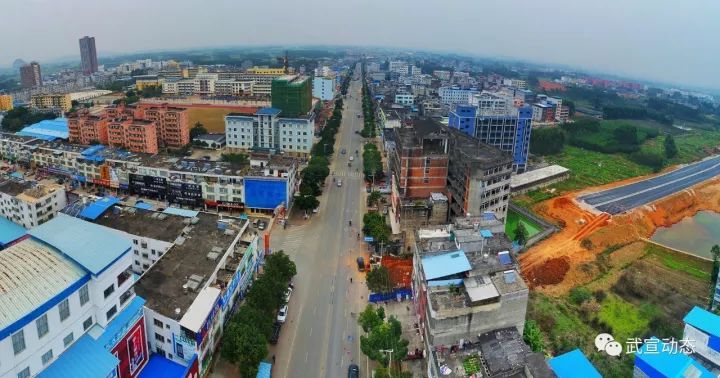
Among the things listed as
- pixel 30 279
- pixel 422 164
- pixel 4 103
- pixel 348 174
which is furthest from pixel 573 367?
pixel 4 103

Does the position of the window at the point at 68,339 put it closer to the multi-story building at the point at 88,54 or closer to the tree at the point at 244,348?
the tree at the point at 244,348

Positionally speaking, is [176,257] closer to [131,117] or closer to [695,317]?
[695,317]

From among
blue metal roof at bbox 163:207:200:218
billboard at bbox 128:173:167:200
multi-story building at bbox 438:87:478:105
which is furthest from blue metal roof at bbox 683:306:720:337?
multi-story building at bbox 438:87:478:105

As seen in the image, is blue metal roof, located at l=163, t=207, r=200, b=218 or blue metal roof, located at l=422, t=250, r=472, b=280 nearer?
blue metal roof, located at l=422, t=250, r=472, b=280

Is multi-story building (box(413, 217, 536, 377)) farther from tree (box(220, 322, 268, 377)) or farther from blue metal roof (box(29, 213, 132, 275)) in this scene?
blue metal roof (box(29, 213, 132, 275))

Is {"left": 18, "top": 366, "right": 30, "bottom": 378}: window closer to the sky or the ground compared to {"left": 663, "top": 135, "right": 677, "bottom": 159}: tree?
closer to the sky
